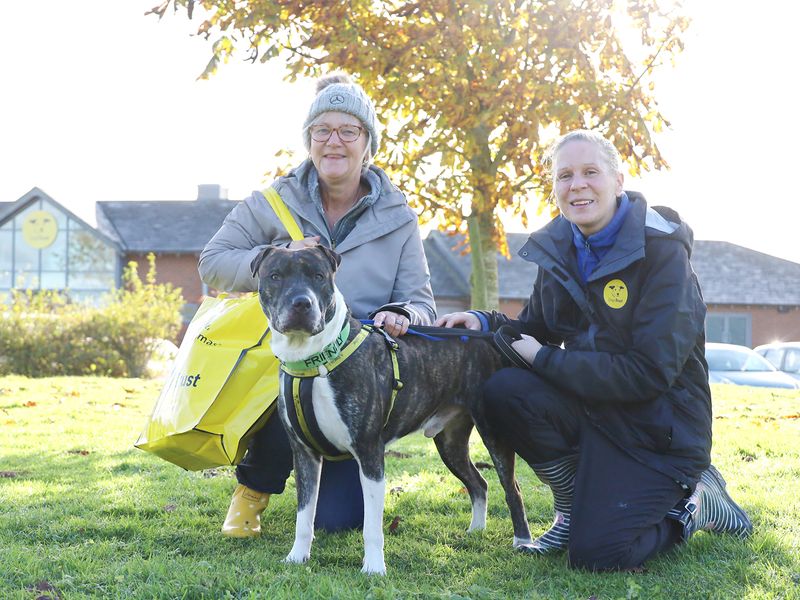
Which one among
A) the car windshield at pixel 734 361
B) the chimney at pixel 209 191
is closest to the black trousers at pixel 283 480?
the car windshield at pixel 734 361

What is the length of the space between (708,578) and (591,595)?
1.69ft

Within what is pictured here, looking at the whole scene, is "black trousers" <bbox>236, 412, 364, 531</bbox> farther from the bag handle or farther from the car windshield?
the car windshield

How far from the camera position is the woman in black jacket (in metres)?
3.54

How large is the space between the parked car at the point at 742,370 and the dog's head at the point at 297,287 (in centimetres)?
1372

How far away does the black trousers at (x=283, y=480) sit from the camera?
Answer: 13.6 feet

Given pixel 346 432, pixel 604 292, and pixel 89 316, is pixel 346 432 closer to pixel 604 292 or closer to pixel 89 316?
pixel 604 292

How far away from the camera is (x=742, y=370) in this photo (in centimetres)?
1630

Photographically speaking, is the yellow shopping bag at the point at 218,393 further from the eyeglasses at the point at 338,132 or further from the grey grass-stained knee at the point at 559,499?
the grey grass-stained knee at the point at 559,499

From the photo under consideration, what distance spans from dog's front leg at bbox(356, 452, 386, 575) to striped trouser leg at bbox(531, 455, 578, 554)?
825 mm

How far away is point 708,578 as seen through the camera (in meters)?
3.28

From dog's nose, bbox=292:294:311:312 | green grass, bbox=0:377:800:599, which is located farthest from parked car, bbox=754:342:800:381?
dog's nose, bbox=292:294:311:312

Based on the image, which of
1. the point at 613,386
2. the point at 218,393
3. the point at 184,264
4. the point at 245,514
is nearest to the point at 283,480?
the point at 245,514

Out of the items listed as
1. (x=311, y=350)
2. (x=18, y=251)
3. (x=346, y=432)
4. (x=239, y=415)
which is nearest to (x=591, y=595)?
(x=346, y=432)

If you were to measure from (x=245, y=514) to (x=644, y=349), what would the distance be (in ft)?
6.97
